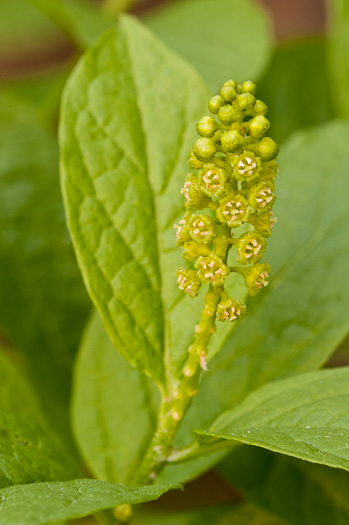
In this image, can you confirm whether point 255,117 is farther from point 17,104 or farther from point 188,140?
point 17,104

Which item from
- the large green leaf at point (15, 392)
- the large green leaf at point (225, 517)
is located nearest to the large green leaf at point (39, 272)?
the large green leaf at point (15, 392)

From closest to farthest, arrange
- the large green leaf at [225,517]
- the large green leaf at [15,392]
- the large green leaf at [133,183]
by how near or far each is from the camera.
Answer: the large green leaf at [133,183] < the large green leaf at [15,392] < the large green leaf at [225,517]

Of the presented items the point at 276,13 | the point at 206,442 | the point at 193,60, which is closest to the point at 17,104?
the point at 193,60

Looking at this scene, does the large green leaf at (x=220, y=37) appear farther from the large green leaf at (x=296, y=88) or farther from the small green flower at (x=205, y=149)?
the small green flower at (x=205, y=149)

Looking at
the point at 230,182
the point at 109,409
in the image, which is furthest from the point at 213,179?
the point at 109,409

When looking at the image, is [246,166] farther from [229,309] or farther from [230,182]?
[229,309]

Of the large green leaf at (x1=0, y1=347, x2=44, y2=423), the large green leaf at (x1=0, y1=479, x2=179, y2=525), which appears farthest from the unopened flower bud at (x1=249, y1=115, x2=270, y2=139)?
the large green leaf at (x1=0, y1=347, x2=44, y2=423)
